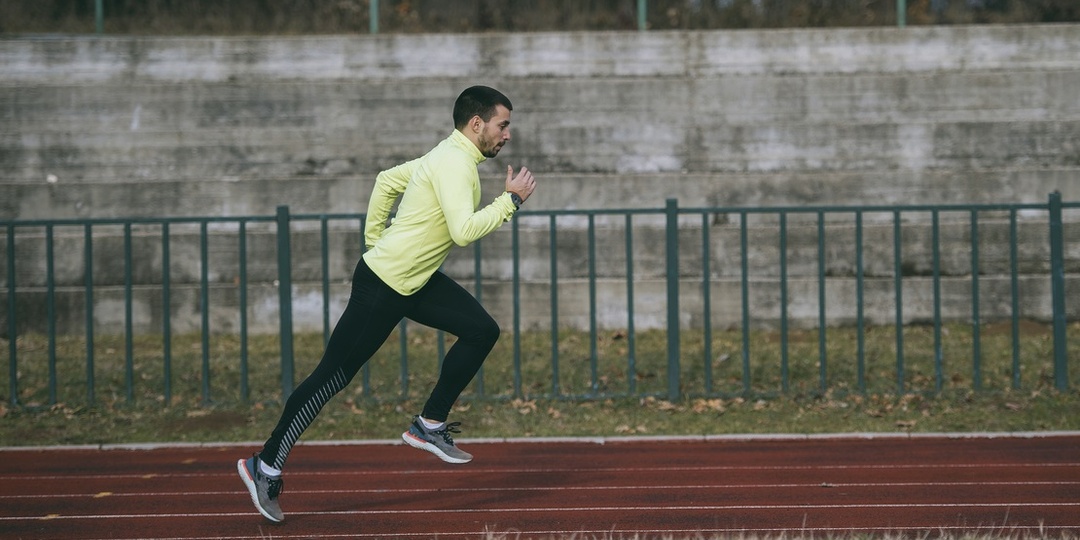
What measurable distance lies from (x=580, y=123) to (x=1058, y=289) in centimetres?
605

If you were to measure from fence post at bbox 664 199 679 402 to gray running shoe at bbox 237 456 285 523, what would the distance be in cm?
423

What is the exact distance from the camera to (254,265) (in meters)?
13.3

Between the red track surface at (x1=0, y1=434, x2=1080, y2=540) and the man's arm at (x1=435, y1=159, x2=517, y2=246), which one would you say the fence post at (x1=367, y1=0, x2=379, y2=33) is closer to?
the red track surface at (x1=0, y1=434, x2=1080, y2=540)

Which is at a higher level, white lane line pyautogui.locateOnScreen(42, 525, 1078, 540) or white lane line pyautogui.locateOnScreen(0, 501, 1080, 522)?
white lane line pyautogui.locateOnScreen(42, 525, 1078, 540)

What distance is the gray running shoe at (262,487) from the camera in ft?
19.5

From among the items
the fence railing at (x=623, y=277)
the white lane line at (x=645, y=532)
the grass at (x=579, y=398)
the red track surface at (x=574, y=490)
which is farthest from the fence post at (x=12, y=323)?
the white lane line at (x=645, y=532)

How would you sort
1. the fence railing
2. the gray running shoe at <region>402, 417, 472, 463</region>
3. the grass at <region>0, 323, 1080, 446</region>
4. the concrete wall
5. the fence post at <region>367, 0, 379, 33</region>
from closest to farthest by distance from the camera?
the gray running shoe at <region>402, 417, 472, 463</region> → the grass at <region>0, 323, 1080, 446</region> → the fence railing → the concrete wall → the fence post at <region>367, 0, 379, 33</region>

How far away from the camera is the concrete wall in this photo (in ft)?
45.4

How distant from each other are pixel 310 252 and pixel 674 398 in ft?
16.5

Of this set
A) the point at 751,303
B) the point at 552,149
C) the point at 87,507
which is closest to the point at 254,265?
the point at 552,149

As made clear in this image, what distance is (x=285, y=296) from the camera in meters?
9.62

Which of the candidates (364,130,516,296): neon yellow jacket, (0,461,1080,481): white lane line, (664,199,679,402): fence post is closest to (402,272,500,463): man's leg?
(364,130,516,296): neon yellow jacket

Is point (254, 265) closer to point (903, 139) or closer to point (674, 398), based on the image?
point (674, 398)

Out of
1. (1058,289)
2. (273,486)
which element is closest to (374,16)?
(1058,289)
